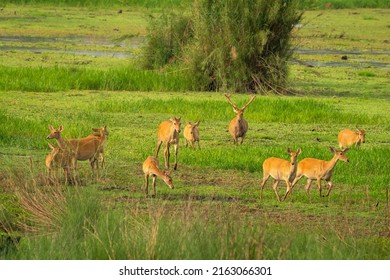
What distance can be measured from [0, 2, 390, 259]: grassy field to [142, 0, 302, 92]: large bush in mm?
527

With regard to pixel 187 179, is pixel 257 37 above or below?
above

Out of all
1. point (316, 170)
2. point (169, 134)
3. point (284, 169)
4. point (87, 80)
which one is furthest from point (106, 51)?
point (284, 169)

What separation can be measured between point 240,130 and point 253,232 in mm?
6191

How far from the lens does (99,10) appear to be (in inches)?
1560

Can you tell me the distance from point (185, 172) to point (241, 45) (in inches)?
305

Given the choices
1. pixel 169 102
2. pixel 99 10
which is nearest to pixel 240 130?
pixel 169 102

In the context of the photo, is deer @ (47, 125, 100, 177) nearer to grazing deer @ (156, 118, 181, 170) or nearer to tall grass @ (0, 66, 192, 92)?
grazing deer @ (156, 118, 181, 170)

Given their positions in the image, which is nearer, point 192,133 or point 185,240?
point 185,240

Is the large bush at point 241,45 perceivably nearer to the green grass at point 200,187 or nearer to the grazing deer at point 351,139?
the green grass at point 200,187

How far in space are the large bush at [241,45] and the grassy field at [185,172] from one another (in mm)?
527

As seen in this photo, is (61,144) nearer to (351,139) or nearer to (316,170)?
(316,170)

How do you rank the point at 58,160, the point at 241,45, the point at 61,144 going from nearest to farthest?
1. the point at 58,160
2. the point at 61,144
3. the point at 241,45

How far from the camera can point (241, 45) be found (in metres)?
18.7

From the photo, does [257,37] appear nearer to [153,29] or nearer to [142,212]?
[153,29]
